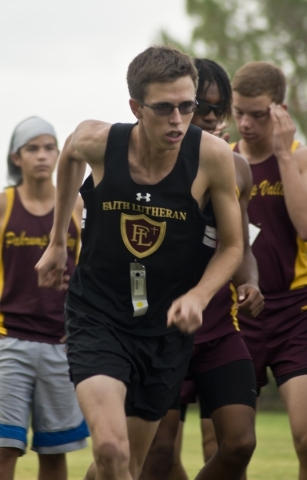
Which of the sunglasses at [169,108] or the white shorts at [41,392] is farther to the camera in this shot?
the white shorts at [41,392]

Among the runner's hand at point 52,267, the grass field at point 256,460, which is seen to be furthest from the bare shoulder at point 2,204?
the grass field at point 256,460

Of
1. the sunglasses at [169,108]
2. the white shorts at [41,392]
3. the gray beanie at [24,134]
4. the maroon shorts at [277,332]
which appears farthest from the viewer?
the gray beanie at [24,134]

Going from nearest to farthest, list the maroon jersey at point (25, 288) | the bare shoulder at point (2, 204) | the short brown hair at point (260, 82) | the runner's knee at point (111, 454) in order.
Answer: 1. the runner's knee at point (111, 454)
2. the maroon jersey at point (25, 288)
3. the short brown hair at point (260, 82)
4. the bare shoulder at point (2, 204)

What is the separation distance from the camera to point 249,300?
19.1 ft

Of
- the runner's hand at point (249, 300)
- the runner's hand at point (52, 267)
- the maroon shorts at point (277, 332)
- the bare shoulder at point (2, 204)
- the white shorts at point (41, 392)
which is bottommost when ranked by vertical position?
the white shorts at point (41, 392)

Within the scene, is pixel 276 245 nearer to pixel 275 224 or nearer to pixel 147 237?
pixel 275 224

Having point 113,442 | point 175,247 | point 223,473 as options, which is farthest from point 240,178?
point 113,442

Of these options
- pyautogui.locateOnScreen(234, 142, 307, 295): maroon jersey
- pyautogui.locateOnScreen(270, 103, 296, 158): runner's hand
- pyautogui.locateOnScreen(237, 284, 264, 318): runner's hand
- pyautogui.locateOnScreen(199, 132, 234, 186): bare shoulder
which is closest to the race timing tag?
pyautogui.locateOnScreen(199, 132, 234, 186): bare shoulder

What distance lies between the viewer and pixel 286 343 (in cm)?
646

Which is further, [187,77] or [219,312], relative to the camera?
[219,312]

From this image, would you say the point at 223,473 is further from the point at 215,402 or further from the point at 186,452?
the point at 186,452

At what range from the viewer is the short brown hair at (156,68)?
16.6 feet

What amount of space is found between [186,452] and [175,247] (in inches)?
256

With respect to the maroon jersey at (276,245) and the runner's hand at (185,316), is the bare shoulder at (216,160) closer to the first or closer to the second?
the runner's hand at (185,316)
